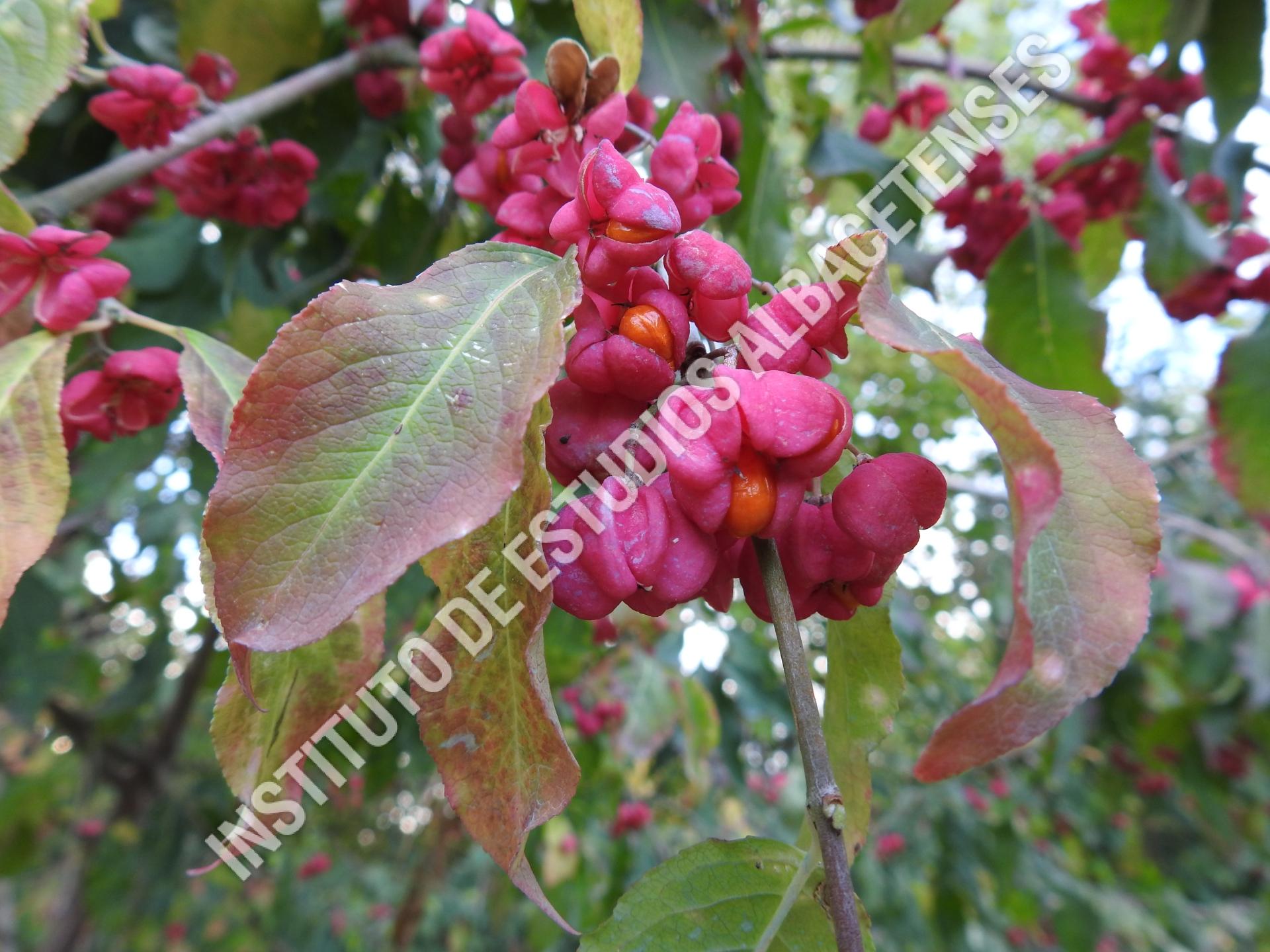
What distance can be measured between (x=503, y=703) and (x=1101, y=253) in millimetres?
1881

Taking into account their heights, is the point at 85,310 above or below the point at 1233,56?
below

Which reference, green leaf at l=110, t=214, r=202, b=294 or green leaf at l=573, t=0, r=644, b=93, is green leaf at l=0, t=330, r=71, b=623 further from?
green leaf at l=110, t=214, r=202, b=294

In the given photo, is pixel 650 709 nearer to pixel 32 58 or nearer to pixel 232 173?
pixel 232 173

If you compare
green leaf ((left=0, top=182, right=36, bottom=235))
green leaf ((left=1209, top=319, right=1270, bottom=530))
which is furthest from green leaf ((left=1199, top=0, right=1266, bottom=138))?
green leaf ((left=0, top=182, right=36, bottom=235))

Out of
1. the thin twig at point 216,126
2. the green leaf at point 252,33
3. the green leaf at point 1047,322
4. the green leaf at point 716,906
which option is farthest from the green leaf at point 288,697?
the green leaf at point 1047,322

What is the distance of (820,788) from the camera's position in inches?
15.4

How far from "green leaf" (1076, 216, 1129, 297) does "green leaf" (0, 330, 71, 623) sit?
6.17ft

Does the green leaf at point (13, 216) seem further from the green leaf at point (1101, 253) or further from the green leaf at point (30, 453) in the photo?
the green leaf at point (1101, 253)

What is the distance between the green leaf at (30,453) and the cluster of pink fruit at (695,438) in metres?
0.34

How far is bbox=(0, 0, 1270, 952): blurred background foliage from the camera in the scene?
133cm

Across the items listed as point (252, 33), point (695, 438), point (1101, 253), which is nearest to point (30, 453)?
point (695, 438)

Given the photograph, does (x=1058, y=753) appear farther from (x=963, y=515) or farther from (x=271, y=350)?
(x=271, y=350)

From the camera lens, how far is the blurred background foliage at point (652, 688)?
133cm

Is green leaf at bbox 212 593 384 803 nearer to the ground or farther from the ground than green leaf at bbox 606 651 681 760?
farther from the ground
